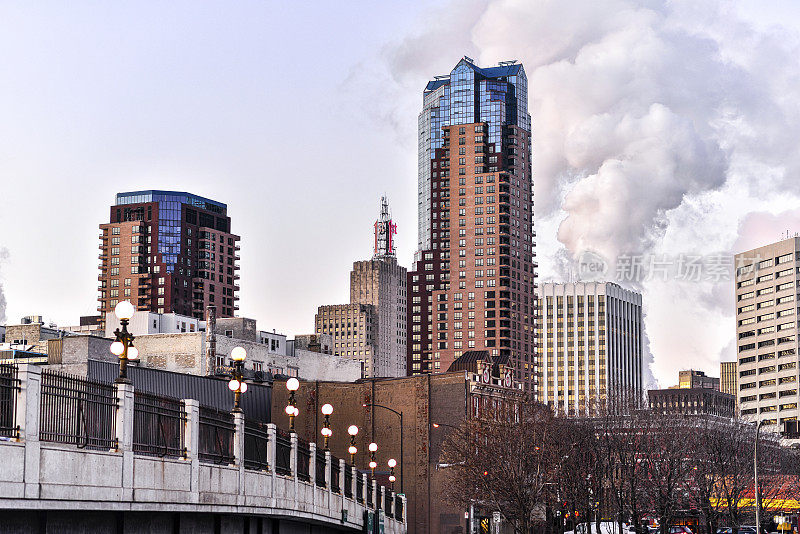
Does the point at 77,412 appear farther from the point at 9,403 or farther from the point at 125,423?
the point at 9,403

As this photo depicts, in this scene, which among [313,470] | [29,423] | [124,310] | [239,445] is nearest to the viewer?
[29,423]

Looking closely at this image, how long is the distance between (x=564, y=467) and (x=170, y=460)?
267 ft

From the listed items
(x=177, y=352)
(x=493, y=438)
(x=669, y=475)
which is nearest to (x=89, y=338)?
(x=177, y=352)

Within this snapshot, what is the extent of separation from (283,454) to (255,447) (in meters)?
4.04

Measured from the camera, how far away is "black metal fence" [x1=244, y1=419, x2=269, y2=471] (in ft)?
124

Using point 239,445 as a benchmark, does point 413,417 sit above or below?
above

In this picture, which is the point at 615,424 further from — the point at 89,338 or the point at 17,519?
the point at 17,519

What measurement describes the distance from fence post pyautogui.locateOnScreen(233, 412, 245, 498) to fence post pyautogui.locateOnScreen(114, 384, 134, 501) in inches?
316

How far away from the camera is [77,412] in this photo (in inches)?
995

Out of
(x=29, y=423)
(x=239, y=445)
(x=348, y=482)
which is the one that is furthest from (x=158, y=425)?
(x=348, y=482)

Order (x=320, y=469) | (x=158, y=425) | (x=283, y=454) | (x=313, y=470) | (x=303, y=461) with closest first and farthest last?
(x=158, y=425) → (x=283, y=454) → (x=313, y=470) → (x=303, y=461) → (x=320, y=469)

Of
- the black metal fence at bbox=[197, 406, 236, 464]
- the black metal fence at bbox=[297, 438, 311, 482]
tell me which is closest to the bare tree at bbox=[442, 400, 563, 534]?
the black metal fence at bbox=[297, 438, 311, 482]

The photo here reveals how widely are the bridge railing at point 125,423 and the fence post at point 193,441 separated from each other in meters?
0.03

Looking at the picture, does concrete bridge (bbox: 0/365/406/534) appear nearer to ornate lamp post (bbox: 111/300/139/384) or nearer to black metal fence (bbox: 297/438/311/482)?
ornate lamp post (bbox: 111/300/139/384)
